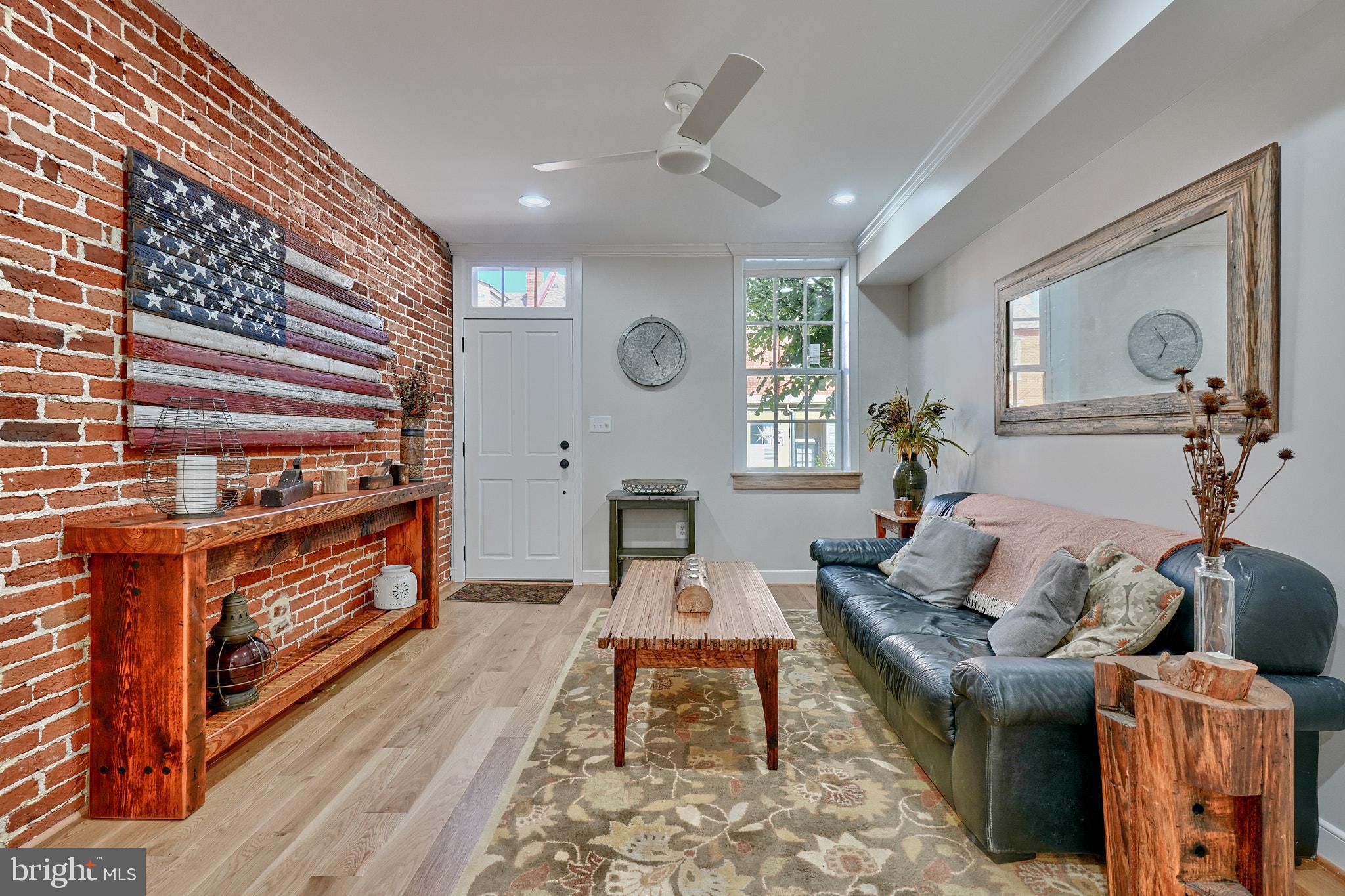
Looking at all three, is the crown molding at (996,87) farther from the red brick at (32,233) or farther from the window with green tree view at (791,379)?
the red brick at (32,233)

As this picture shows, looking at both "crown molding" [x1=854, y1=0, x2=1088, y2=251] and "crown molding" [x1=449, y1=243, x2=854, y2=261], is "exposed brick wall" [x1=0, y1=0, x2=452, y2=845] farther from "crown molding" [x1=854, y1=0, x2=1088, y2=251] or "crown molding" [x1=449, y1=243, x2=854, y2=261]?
"crown molding" [x1=854, y1=0, x2=1088, y2=251]

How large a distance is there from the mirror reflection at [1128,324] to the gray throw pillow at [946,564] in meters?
0.75

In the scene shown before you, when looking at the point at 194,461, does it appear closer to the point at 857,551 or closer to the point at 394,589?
the point at 394,589

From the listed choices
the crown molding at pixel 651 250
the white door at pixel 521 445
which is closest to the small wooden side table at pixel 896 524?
the crown molding at pixel 651 250

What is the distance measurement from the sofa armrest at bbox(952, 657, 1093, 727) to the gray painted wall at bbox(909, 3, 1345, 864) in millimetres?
741

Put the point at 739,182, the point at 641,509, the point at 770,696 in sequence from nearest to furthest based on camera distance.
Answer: the point at 770,696 → the point at 739,182 → the point at 641,509

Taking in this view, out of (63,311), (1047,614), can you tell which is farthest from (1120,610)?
(63,311)

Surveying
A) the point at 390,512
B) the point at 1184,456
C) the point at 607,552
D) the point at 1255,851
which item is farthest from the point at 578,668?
the point at 1184,456

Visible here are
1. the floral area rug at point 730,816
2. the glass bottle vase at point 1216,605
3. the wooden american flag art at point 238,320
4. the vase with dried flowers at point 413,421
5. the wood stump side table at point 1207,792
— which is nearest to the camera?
the wood stump side table at point 1207,792

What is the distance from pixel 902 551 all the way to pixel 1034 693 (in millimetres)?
1574

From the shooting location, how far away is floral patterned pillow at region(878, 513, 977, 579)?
2947 millimetres

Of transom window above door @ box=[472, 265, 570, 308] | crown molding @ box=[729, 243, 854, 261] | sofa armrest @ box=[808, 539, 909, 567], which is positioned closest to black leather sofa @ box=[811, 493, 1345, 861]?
sofa armrest @ box=[808, 539, 909, 567]

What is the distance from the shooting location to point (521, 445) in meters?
4.59

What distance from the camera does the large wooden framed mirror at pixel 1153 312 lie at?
178 cm
